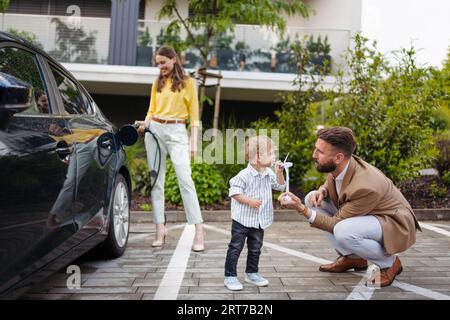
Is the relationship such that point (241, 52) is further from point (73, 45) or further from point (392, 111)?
point (392, 111)

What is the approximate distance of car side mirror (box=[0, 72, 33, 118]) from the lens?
5.61 feet

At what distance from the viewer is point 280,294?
2629mm

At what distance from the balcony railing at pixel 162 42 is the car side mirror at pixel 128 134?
7.90 m

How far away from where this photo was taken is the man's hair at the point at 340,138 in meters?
2.71

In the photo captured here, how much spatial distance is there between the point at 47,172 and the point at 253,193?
1.23 meters

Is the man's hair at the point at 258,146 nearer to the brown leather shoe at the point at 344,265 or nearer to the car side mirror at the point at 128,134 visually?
the brown leather shoe at the point at 344,265

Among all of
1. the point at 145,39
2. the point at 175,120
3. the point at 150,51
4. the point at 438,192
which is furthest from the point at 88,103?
the point at 145,39

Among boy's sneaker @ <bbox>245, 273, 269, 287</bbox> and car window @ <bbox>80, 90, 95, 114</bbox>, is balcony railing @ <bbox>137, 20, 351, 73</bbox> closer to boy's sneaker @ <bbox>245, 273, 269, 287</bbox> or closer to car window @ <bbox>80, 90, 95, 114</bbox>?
car window @ <bbox>80, 90, 95, 114</bbox>

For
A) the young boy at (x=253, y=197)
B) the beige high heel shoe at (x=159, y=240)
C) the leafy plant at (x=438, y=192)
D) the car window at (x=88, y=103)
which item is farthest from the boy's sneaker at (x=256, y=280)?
the leafy plant at (x=438, y=192)

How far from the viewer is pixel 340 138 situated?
2709 millimetres

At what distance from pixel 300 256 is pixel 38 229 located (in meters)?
2.30

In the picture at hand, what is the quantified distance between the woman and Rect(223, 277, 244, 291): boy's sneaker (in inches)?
42.4
